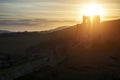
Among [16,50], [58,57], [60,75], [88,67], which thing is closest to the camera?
[60,75]

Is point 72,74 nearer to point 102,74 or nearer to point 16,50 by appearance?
point 102,74

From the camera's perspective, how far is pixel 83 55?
1366 inches

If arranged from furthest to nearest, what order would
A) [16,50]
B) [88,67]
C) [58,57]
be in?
[16,50] → [58,57] → [88,67]

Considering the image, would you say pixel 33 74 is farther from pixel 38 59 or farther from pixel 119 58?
pixel 119 58

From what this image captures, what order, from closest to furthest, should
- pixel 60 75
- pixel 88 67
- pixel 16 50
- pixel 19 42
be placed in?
pixel 60 75, pixel 88 67, pixel 16 50, pixel 19 42

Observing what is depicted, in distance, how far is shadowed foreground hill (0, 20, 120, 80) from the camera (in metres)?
30.2

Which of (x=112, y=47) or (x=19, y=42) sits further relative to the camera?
(x=19, y=42)

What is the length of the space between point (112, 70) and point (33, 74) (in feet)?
20.7

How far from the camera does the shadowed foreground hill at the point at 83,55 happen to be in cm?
3023

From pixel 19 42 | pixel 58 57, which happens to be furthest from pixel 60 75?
pixel 19 42

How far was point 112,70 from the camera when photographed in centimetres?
3123

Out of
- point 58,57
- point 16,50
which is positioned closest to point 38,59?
point 58,57

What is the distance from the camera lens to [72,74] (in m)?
30.5

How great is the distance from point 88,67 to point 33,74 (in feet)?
15.6
